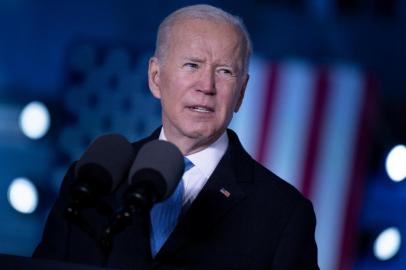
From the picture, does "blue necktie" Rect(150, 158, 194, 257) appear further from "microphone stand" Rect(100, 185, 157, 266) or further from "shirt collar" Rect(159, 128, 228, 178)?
"microphone stand" Rect(100, 185, 157, 266)

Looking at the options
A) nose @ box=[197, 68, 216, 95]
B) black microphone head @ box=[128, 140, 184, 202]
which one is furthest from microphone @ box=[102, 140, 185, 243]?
nose @ box=[197, 68, 216, 95]

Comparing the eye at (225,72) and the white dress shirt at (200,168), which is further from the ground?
the eye at (225,72)

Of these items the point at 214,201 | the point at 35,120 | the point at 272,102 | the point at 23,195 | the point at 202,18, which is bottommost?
the point at 23,195

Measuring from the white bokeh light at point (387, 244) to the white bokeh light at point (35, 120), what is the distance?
1.43m

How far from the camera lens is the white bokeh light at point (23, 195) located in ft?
12.6

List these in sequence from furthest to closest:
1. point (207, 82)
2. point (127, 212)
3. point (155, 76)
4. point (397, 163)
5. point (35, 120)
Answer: point (35, 120) < point (397, 163) < point (155, 76) < point (207, 82) < point (127, 212)

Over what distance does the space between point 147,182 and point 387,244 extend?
2693 millimetres

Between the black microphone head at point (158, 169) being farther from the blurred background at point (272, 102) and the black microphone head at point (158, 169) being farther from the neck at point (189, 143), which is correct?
the blurred background at point (272, 102)

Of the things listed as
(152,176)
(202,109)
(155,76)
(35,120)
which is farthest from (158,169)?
(35,120)

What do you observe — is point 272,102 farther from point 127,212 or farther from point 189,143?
point 127,212

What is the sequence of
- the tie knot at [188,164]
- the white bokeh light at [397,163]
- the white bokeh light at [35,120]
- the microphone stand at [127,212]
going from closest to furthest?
the microphone stand at [127,212], the tie knot at [188,164], the white bokeh light at [397,163], the white bokeh light at [35,120]

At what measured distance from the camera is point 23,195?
3.85m

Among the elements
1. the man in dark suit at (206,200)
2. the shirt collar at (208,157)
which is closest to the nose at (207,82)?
the man in dark suit at (206,200)

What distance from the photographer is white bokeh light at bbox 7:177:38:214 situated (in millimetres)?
3838
